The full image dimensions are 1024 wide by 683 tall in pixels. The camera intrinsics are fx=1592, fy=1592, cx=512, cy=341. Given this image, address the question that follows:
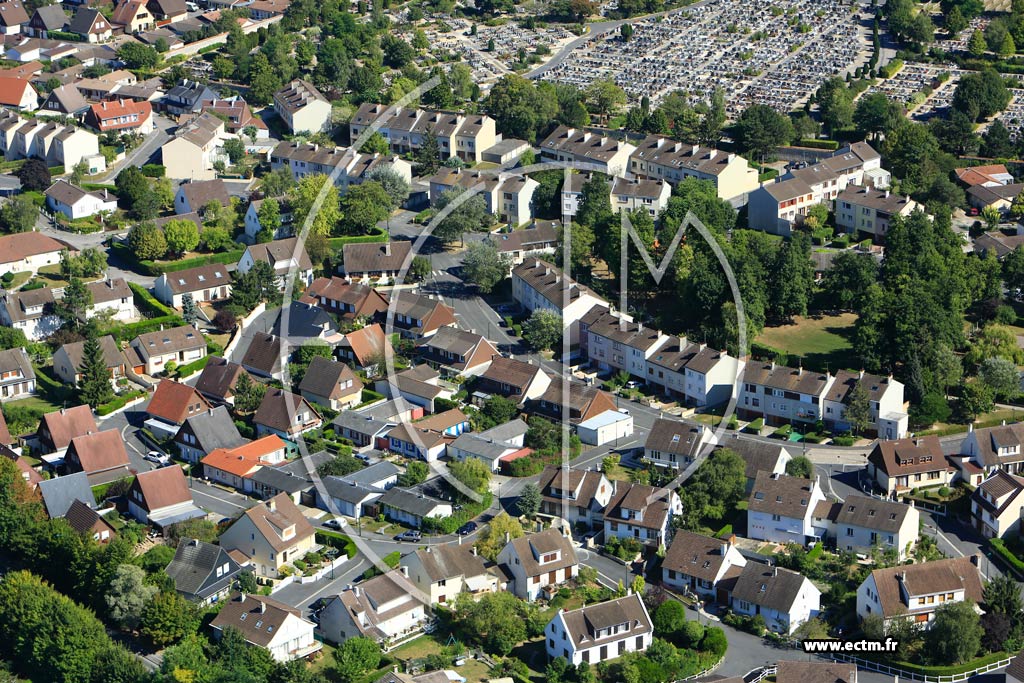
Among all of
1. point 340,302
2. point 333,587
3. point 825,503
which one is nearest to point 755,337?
point 825,503

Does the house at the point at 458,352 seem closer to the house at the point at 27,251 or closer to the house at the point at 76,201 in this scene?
the house at the point at 27,251

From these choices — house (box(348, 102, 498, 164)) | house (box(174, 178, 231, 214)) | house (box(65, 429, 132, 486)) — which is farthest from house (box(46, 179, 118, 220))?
house (box(65, 429, 132, 486))

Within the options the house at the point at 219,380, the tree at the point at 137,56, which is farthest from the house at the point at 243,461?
the tree at the point at 137,56

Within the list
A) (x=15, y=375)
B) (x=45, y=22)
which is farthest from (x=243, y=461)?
(x=45, y=22)

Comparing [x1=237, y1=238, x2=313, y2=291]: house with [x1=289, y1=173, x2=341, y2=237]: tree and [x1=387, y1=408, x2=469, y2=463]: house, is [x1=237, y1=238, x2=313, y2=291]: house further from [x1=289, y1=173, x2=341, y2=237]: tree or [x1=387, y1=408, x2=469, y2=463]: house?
[x1=387, y1=408, x2=469, y2=463]: house

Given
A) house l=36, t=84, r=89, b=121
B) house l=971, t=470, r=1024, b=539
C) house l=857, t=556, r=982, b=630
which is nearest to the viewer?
house l=857, t=556, r=982, b=630

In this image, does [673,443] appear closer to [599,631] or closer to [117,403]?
[599,631]
